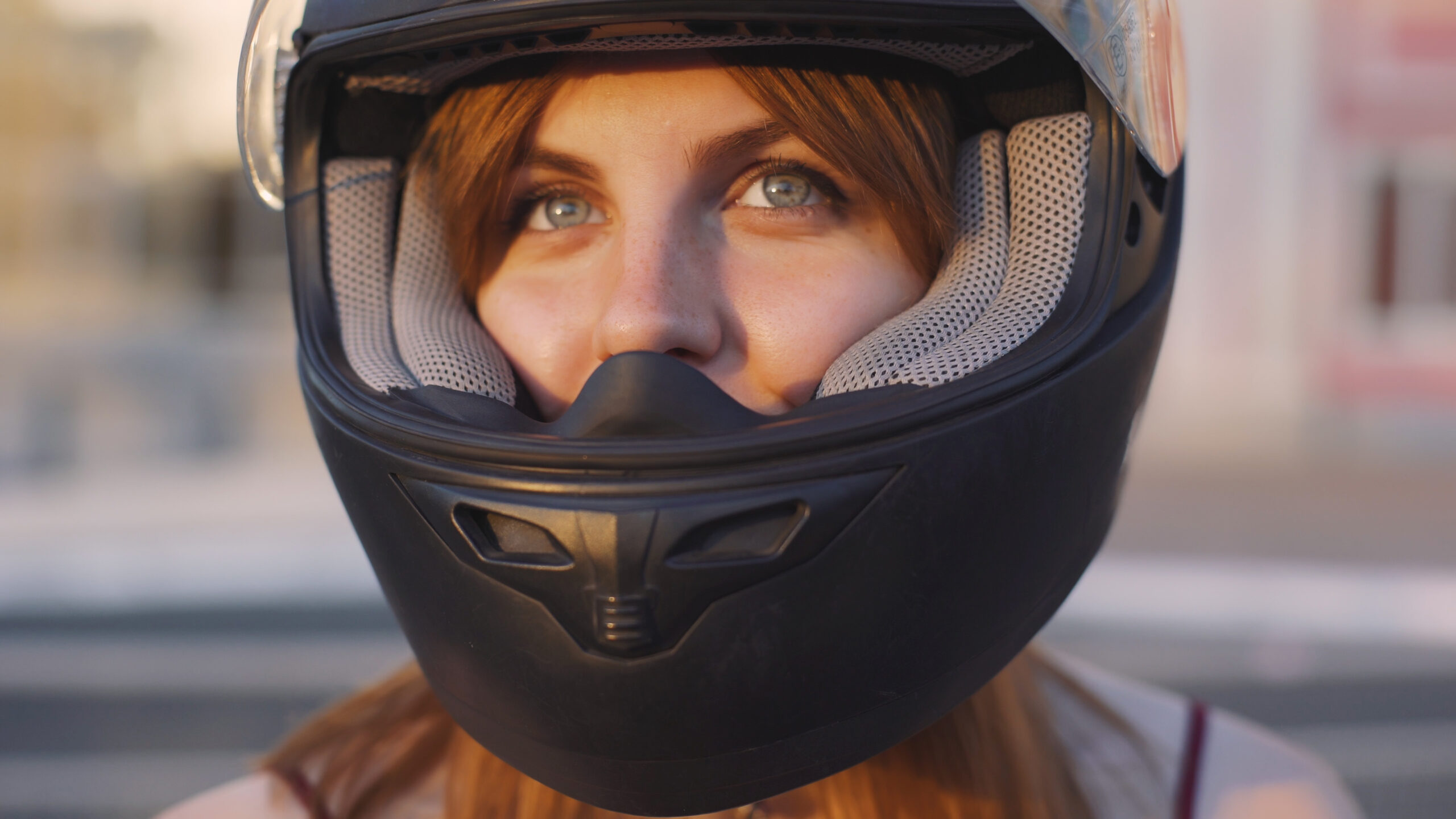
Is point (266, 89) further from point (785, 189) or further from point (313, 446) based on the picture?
point (313, 446)

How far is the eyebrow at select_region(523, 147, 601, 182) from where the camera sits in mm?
1032

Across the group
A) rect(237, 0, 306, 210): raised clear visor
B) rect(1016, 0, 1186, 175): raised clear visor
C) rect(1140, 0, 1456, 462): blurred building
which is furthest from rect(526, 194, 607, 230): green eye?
rect(1140, 0, 1456, 462): blurred building

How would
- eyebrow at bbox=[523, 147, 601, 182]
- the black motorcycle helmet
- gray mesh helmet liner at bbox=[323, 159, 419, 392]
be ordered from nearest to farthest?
the black motorcycle helmet < eyebrow at bbox=[523, 147, 601, 182] < gray mesh helmet liner at bbox=[323, 159, 419, 392]

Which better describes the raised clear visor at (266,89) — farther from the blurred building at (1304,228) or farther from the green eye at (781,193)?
the blurred building at (1304,228)

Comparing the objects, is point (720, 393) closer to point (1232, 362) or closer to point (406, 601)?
point (406, 601)

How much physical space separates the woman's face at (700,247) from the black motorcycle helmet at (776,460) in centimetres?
5

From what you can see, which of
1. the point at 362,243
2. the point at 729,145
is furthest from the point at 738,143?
the point at 362,243

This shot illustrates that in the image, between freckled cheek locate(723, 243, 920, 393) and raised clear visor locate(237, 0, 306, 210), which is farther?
raised clear visor locate(237, 0, 306, 210)

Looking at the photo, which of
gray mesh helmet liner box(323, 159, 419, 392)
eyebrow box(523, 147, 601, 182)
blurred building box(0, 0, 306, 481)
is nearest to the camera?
eyebrow box(523, 147, 601, 182)

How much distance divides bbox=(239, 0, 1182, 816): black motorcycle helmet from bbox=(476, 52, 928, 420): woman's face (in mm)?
47

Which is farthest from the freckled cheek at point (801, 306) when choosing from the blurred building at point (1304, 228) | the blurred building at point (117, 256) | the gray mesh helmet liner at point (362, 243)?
the blurred building at point (117, 256)

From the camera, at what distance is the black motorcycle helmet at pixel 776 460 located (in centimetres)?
82

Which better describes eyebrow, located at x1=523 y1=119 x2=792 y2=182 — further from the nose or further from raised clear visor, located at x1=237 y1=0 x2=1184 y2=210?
raised clear visor, located at x1=237 y1=0 x2=1184 y2=210

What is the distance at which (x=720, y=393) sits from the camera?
89cm
